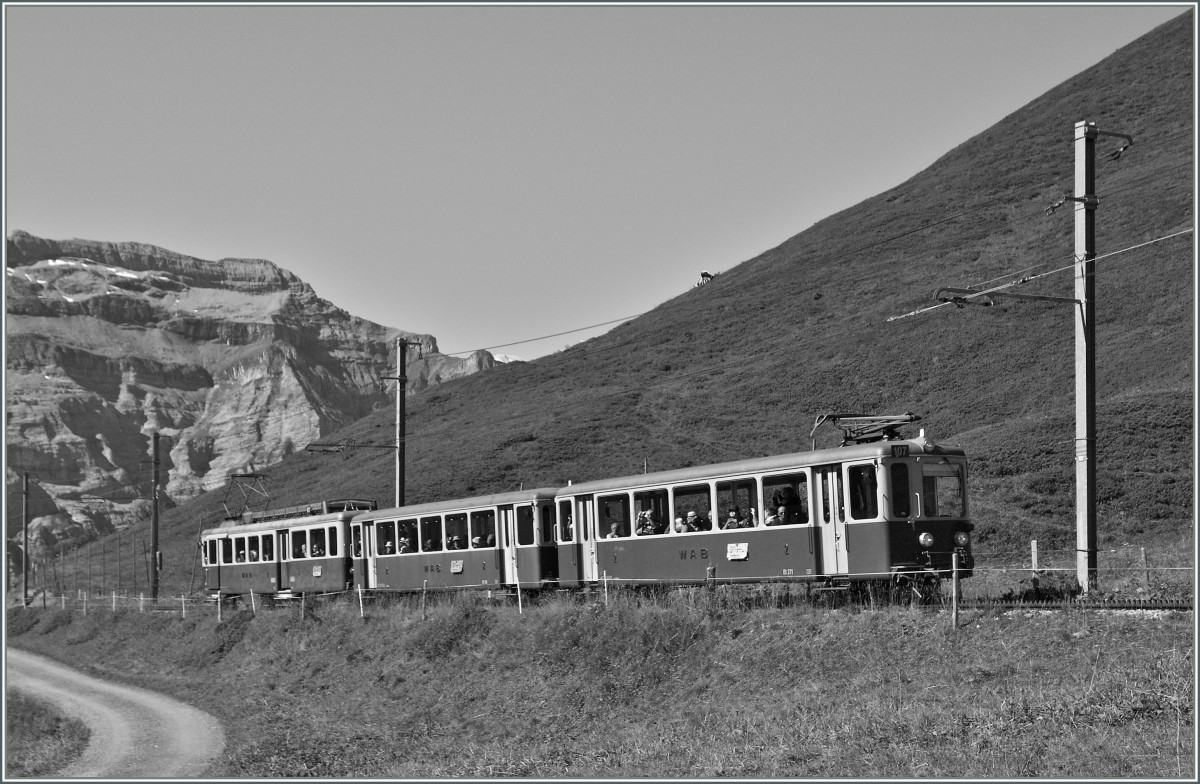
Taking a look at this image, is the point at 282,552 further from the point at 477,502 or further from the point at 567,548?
the point at 567,548

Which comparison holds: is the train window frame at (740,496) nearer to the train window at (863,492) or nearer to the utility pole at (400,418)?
the train window at (863,492)

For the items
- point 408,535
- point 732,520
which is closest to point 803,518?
point 732,520

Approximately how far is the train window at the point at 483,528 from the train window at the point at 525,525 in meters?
1.23

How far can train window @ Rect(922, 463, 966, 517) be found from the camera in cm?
2078

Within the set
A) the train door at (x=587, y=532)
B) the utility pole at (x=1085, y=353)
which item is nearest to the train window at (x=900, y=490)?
the utility pole at (x=1085, y=353)

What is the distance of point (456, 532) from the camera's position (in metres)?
32.6

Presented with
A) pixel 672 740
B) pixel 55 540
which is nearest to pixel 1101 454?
pixel 672 740

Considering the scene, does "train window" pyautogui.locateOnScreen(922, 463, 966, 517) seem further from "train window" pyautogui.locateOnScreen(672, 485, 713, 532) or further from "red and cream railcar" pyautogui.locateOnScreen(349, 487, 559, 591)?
"red and cream railcar" pyautogui.locateOnScreen(349, 487, 559, 591)

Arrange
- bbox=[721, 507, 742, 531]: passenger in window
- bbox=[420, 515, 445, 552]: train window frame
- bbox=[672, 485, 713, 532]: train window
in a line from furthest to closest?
bbox=[420, 515, 445, 552]: train window frame < bbox=[672, 485, 713, 532]: train window < bbox=[721, 507, 742, 531]: passenger in window

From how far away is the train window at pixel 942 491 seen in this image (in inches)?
818

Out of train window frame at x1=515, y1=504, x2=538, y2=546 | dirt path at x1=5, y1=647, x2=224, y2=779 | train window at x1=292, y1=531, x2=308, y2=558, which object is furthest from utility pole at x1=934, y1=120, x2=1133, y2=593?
train window at x1=292, y1=531, x2=308, y2=558

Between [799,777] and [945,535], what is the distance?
8.70 meters

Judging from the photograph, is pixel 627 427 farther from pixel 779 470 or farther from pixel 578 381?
pixel 779 470

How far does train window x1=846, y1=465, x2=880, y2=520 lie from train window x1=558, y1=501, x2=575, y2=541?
8937mm
